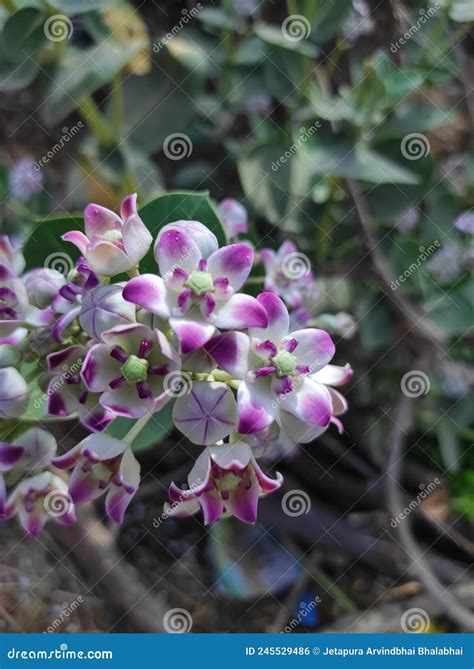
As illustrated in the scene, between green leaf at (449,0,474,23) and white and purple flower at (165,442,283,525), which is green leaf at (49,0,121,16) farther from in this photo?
white and purple flower at (165,442,283,525)

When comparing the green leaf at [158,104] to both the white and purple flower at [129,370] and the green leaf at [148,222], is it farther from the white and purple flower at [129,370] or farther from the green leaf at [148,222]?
the white and purple flower at [129,370]

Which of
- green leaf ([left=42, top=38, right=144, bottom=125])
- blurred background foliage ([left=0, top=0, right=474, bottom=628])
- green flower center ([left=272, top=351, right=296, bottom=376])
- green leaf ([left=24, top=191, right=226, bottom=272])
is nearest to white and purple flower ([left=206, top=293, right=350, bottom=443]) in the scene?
green flower center ([left=272, top=351, right=296, bottom=376])

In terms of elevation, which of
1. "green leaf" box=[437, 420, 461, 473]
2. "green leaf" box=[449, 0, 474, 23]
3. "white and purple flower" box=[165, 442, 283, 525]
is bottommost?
"white and purple flower" box=[165, 442, 283, 525]

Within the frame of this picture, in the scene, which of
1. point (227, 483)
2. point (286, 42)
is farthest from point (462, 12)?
point (227, 483)

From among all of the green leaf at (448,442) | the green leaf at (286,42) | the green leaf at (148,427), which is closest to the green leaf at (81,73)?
the green leaf at (286,42)

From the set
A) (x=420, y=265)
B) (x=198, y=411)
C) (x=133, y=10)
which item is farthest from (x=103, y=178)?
(x=198, y=411)
